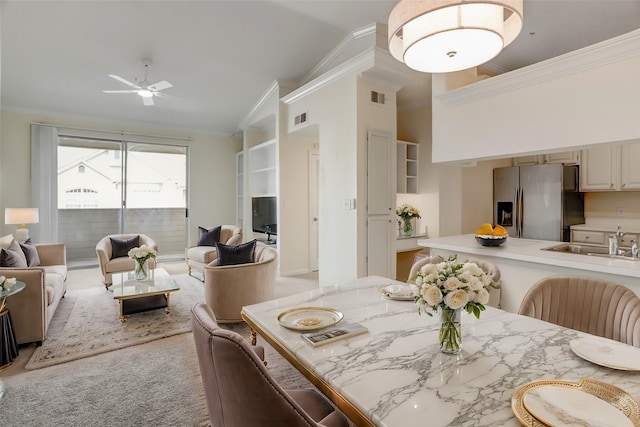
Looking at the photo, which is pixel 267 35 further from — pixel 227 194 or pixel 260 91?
pixel 227 194

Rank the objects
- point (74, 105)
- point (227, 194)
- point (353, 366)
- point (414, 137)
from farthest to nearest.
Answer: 1. point (227, 194)
2. point (74, 105)
3. point (414, 137)
4. point (353, 366)

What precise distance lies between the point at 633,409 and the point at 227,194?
7.52m

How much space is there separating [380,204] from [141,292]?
→ 9.39 feet

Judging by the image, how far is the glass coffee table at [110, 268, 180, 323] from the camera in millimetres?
3270

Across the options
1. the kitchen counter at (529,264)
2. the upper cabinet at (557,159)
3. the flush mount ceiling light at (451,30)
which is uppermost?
the flush mount ceiling light at (451,30)

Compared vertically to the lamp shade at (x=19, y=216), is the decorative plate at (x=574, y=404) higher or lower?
lower

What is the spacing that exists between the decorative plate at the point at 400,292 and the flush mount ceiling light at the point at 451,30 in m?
1.24

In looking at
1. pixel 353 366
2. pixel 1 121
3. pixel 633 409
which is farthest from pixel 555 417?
pixel 1 121

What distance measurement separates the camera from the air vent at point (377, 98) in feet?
13.3

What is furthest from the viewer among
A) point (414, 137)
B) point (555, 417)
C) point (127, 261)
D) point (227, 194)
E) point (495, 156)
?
point (227, 194)

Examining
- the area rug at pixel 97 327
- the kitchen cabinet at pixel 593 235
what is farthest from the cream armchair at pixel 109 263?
the kitchen cabinet at pixel 593 235

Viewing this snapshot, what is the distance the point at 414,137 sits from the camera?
5160 mm

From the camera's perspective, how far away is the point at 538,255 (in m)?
2.35

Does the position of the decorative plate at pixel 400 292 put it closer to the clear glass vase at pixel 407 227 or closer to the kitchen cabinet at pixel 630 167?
the clear glass vase at pixel 407 227
